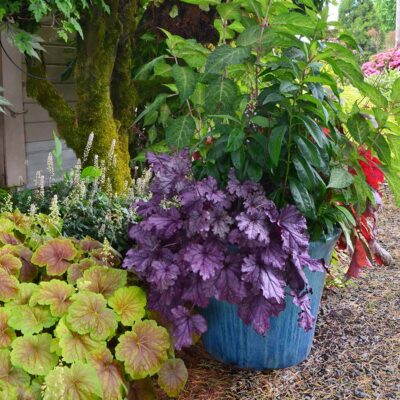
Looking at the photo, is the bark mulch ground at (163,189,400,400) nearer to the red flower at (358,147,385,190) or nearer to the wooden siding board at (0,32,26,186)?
the red flower at (358,147,385,190)

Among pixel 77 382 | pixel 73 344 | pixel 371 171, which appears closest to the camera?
pixel 77 382

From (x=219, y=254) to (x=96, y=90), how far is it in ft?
5.10

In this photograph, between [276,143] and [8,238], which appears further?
[8,238]

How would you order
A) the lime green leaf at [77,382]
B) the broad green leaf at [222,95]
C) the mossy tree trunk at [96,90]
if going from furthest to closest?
1. the mossy tree trunk at [96,90]
2. the broad green leaf at [222,95]
3. the lime green leaf at [77,382]

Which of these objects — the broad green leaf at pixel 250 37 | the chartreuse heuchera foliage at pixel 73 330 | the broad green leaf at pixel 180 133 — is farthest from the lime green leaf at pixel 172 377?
the broad green leaf at pixel 250 37

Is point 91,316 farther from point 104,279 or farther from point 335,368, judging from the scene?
point 335,368

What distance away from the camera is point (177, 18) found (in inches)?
130

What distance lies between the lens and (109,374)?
1.56m

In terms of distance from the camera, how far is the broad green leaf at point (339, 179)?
1711mm

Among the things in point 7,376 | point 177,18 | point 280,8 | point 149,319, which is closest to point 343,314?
point 149,319

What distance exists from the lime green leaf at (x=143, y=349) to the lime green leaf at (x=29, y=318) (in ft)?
0.76

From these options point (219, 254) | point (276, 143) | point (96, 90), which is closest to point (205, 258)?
point (219, 254)

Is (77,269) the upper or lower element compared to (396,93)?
lower

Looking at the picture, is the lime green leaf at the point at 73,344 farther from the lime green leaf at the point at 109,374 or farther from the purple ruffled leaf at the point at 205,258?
the purple ruffled leaf at the point at 205,258
